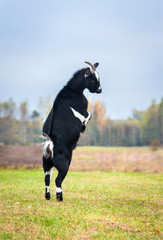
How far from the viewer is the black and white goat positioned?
6262mm

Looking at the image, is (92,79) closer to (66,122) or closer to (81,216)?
(66,122)

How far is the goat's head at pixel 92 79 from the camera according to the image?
6516 millimetres

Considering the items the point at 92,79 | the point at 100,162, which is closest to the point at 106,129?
the point at 100,162

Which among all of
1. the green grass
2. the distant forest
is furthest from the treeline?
the green grass

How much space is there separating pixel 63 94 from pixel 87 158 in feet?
39.8

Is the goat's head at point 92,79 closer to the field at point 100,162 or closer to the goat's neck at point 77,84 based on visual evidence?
the goat's neck at point 77,84

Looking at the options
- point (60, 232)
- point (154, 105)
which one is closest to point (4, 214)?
point (60, 232)

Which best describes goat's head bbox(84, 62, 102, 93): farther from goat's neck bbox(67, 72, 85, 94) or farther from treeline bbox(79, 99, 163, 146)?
treeline bbox(79, 99, 163, 146)

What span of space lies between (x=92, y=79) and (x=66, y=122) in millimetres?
1150

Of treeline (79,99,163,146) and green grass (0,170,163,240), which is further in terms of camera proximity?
treeline (79,99,163,146)

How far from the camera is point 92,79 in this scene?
21.5 feet

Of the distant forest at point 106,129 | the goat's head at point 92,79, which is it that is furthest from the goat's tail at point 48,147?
→ the distant forest at point 106,129

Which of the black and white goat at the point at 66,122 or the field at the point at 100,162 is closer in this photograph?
the black and white goat at the point at 66,122

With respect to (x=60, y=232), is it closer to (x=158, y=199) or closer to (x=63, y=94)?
(x=63, y=94)
